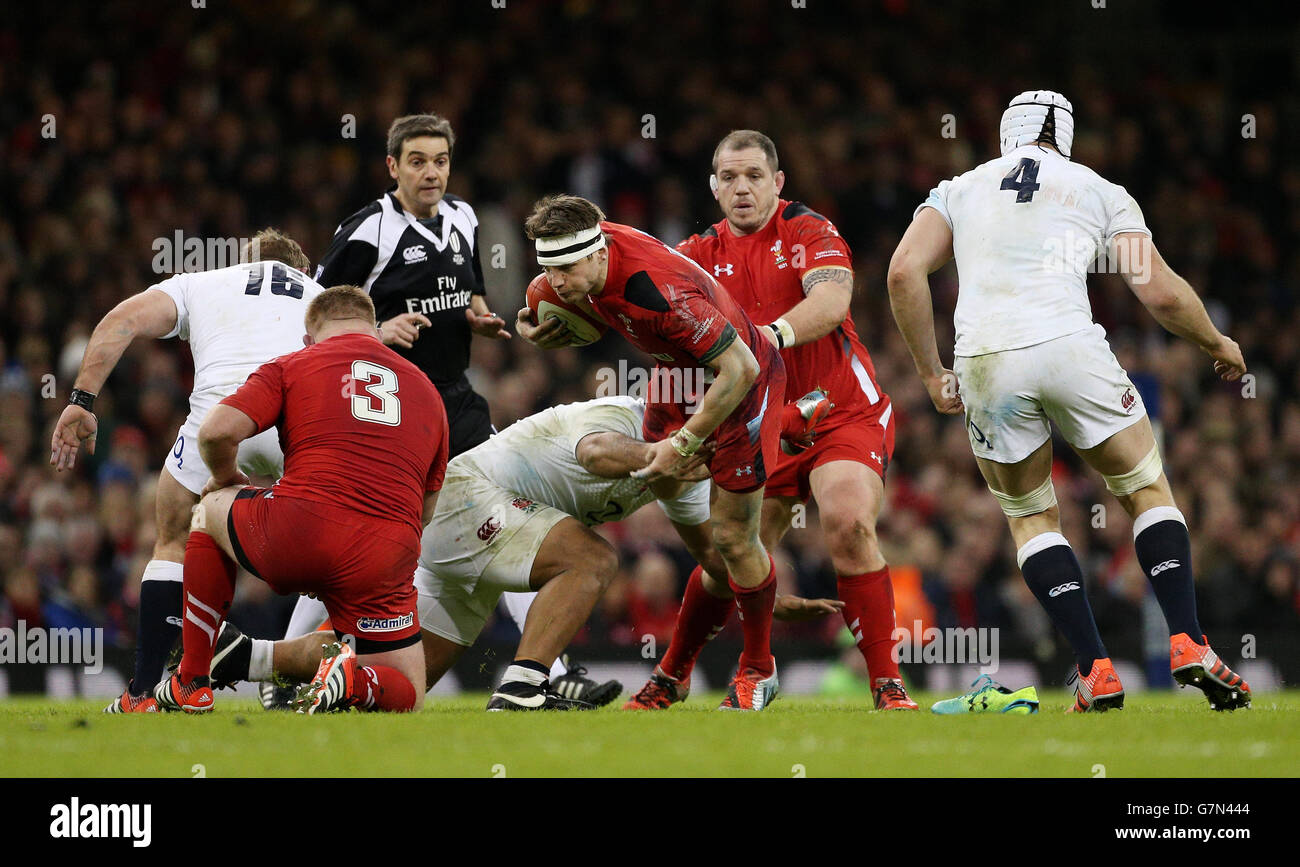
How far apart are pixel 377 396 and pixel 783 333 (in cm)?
189

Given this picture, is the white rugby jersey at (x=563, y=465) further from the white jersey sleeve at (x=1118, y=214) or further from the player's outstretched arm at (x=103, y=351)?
the white jersey sleeve at (x=1118, y=214)

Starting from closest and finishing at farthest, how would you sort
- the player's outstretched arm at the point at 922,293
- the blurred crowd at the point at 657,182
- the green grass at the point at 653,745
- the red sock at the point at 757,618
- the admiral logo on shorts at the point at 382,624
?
the green grass at the point at 653,745, the admiral logo on shorts at the point at 382,624, the player's outstretched arm at the point at 922,293, the red sock at the point at 757,618, the blurred crowd at the point at 657,182

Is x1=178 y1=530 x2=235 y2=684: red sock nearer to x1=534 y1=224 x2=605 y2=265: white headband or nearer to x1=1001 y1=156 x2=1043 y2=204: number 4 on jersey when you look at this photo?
x1=534 y1=224 x2=605 y2=265: white headband

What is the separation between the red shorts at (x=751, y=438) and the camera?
255 inches

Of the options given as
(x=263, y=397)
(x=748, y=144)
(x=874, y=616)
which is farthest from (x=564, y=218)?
(x=874, y=616)

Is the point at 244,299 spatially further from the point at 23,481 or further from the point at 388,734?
the point at 23,481

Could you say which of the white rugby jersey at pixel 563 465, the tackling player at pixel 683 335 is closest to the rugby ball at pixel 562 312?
the tackling player at pixel 683 335

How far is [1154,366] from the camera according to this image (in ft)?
48.6

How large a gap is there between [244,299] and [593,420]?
1692 mm

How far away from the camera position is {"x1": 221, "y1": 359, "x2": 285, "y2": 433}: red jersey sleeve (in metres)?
6.00

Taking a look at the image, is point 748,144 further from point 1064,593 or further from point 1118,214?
point 1064,593

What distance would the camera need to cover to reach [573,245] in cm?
605

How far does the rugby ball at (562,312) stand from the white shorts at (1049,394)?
1.60 meters

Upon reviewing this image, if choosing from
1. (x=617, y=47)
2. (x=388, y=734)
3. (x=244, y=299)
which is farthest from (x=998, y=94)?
(x=388, y=734)
